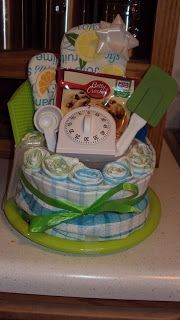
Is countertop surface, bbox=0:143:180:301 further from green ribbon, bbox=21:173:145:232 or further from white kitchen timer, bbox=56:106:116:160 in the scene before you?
white kitchen timer, bbox=56:106:116:160

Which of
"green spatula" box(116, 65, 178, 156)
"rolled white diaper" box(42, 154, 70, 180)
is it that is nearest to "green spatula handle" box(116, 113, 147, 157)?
"green spatula" box(116, 65, 178, 156)

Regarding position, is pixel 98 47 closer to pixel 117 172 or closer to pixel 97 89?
pixel 97 89

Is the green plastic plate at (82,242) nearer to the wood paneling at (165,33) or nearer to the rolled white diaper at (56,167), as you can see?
the rolled white diaper at (56,167)

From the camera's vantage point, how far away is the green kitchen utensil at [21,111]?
62 centimetres

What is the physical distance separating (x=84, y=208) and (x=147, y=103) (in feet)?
0.65

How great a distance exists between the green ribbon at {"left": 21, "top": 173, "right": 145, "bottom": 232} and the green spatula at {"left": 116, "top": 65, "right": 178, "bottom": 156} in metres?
0.08

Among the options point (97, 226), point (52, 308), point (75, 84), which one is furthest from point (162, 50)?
point (52, 308)

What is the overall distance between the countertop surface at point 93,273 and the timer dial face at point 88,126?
0.18 metres

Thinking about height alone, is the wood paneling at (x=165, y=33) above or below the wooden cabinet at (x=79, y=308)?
above

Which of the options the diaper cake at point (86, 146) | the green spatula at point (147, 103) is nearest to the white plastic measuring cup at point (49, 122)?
the diaper cake at point (86, 146)

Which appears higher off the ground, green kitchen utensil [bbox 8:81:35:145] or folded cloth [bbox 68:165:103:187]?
green kitchen utensil [bbox 8:81:35:145]

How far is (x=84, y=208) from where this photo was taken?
55cm

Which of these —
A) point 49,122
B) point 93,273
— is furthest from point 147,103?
point 93,273

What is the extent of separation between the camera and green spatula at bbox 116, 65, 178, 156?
2.00 ft
